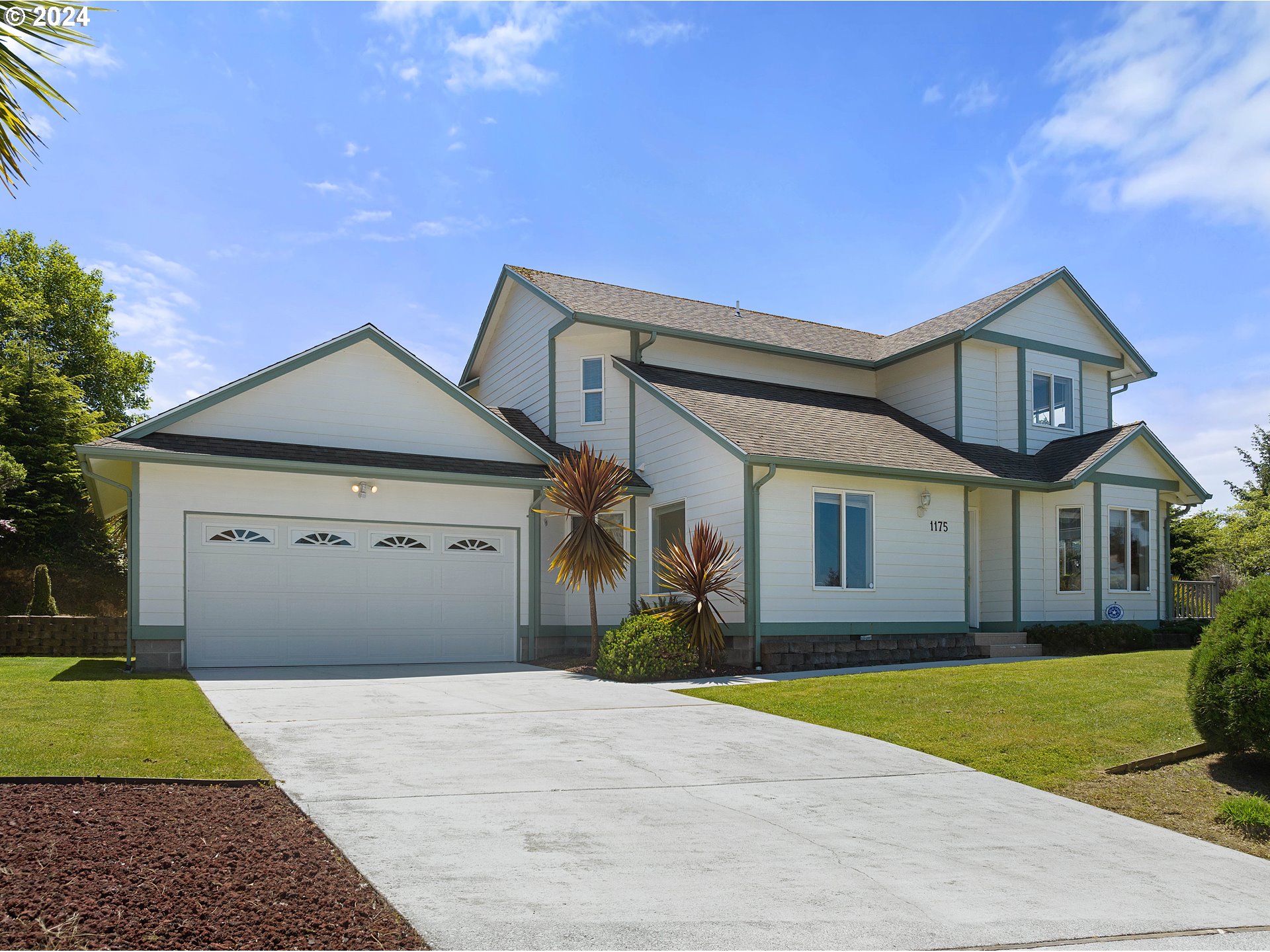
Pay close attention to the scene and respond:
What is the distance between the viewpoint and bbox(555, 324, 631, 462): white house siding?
1909cm

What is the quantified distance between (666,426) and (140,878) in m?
13.7

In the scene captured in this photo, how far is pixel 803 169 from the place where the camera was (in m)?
14.9

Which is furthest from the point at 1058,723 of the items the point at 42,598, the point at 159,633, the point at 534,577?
the point at 42,598

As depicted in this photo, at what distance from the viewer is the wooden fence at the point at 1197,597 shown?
2191 cm

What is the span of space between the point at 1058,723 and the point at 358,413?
11.8 m

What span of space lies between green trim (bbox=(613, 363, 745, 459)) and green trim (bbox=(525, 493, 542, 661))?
2774mm

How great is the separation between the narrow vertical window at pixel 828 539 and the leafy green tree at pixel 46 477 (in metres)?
21.6

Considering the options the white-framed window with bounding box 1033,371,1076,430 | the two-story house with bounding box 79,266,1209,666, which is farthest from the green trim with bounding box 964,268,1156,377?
A: the white-framed window with bounding box 1033,371,1076,430

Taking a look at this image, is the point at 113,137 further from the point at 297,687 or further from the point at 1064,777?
the point at 1064,777

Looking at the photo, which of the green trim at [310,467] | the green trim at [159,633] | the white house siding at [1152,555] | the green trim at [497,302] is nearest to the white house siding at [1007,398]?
the white house siding at [1152,555]

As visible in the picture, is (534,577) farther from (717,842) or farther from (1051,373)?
(1051,373)

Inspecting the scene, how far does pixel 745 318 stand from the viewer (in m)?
22.8

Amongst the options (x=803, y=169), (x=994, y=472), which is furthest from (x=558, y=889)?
(x=994, y=472)

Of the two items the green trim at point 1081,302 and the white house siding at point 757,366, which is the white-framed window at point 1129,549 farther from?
the white house siding at point 757,366
